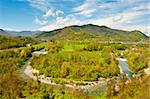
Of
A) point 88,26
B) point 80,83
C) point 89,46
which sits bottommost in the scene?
point 80,83

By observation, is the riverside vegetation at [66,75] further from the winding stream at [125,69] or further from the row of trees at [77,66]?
the winding stream at [125,69]

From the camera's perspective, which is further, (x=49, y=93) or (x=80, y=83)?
(x=80, y=83)

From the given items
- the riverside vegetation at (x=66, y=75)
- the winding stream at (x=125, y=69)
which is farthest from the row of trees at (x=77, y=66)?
the winding stream at (x=125, y=69)

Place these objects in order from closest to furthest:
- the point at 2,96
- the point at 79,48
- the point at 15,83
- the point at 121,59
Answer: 1. the point at 2,96
2. the point at 15,83
3. the point at 121,59
4. the point at 79,48

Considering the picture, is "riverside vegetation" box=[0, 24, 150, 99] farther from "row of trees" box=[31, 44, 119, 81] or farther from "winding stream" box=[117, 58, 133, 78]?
"winding stream" box=[117, 58, 133, 78]

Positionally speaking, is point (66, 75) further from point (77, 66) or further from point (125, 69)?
point (125, 69)

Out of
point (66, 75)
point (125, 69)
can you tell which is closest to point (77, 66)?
point (66, 75)

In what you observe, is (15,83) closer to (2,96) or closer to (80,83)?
(2,96)

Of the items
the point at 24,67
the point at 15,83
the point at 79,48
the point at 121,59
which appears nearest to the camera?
the point at 15,83

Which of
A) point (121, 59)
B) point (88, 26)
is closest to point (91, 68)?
point (121, 59)

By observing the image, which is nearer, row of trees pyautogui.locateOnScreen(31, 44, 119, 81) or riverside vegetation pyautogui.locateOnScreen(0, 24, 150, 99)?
riverside vegetation pyautogui.locateOnScreen(0, 24, 150, 99)

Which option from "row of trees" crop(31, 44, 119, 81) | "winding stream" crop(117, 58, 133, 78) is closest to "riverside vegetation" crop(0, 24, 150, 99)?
"row of trees" crop(31, 44, 119, 81)
